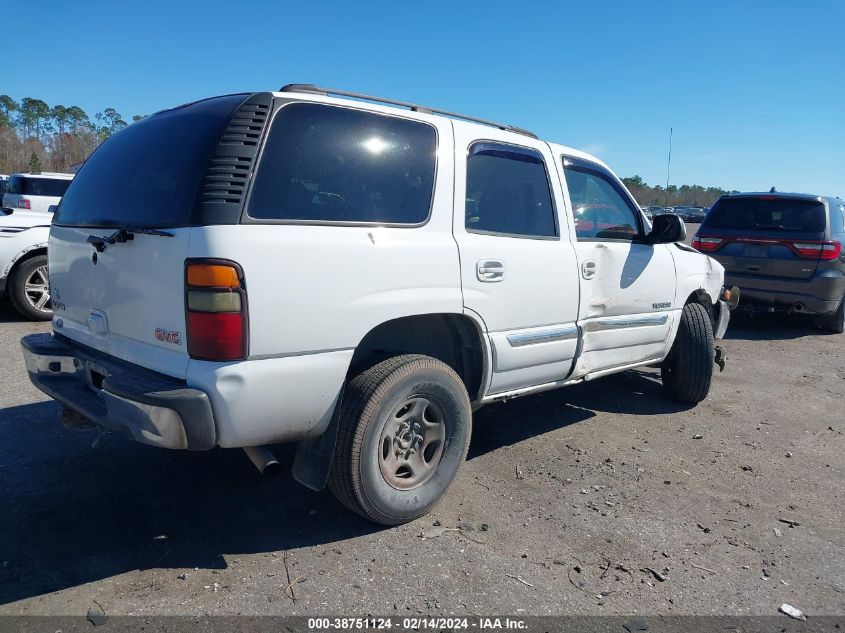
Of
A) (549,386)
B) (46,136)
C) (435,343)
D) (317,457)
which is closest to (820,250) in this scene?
(549,386)

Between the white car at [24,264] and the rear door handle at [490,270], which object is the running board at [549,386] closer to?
the rear door handle at [490,270]

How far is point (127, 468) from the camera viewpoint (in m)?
3.74

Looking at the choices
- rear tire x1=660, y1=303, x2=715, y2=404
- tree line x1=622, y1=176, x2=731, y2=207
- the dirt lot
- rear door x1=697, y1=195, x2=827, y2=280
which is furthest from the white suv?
tree line x1=622, y1=176, x2=731, y2=207

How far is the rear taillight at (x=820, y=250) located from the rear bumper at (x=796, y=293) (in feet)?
0.66

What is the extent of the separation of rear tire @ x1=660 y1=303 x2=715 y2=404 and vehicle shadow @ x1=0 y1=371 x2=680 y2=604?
5.73 ft

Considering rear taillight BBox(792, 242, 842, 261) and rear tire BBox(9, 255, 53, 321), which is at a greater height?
rear taillight BBox(792, 242, 842, 261)

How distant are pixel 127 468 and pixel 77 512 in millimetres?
529

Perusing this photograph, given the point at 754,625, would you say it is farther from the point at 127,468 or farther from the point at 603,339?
the point at 127,468

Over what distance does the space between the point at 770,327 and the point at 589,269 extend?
659 cm

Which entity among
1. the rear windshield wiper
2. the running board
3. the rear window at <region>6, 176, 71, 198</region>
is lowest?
the running board

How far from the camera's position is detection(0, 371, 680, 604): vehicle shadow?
2.84 m

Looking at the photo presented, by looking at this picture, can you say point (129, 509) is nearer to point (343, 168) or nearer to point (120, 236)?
point (120, 236)

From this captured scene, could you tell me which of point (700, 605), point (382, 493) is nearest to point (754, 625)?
point (700, 605)

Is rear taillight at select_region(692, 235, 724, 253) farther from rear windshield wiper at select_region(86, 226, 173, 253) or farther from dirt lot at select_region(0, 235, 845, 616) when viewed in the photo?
rear windshield wiper at select_region(86, 226, 173, 253)
